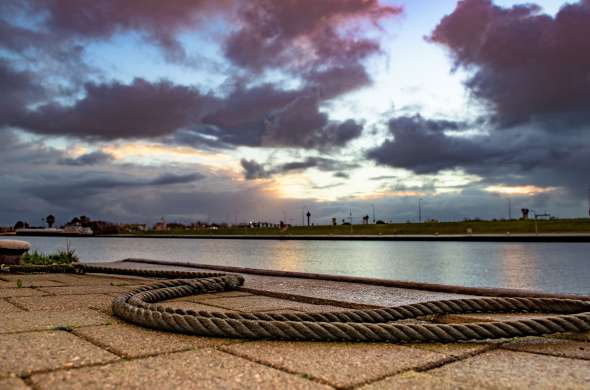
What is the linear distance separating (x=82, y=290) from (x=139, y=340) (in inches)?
107

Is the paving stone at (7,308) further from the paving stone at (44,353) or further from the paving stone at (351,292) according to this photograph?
the paving stone at (351,292)

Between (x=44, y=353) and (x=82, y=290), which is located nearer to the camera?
(x=44, y=353)

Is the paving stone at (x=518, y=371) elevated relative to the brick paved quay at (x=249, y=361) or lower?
lower

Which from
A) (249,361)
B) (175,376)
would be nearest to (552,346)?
(249,361)

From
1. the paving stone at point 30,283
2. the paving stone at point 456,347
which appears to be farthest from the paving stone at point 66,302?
the paving stone at point 456,347

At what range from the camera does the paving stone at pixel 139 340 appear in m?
2.47

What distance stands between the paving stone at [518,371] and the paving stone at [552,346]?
11cm

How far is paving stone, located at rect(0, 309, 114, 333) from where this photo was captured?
9.77 feet

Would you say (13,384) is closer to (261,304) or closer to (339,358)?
(339,358)

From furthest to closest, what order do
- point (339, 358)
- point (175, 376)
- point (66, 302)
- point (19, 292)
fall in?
point (19, 292)
point (66, 302)
point (339, 358)
point (175, 376)

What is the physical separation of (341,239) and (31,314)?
77.3m

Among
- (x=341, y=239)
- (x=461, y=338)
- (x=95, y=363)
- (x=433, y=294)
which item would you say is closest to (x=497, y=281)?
(x=433, y=294)

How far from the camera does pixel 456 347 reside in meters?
2.62

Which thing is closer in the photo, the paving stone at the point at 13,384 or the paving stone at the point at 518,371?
the paving stone at the point at 13,384
